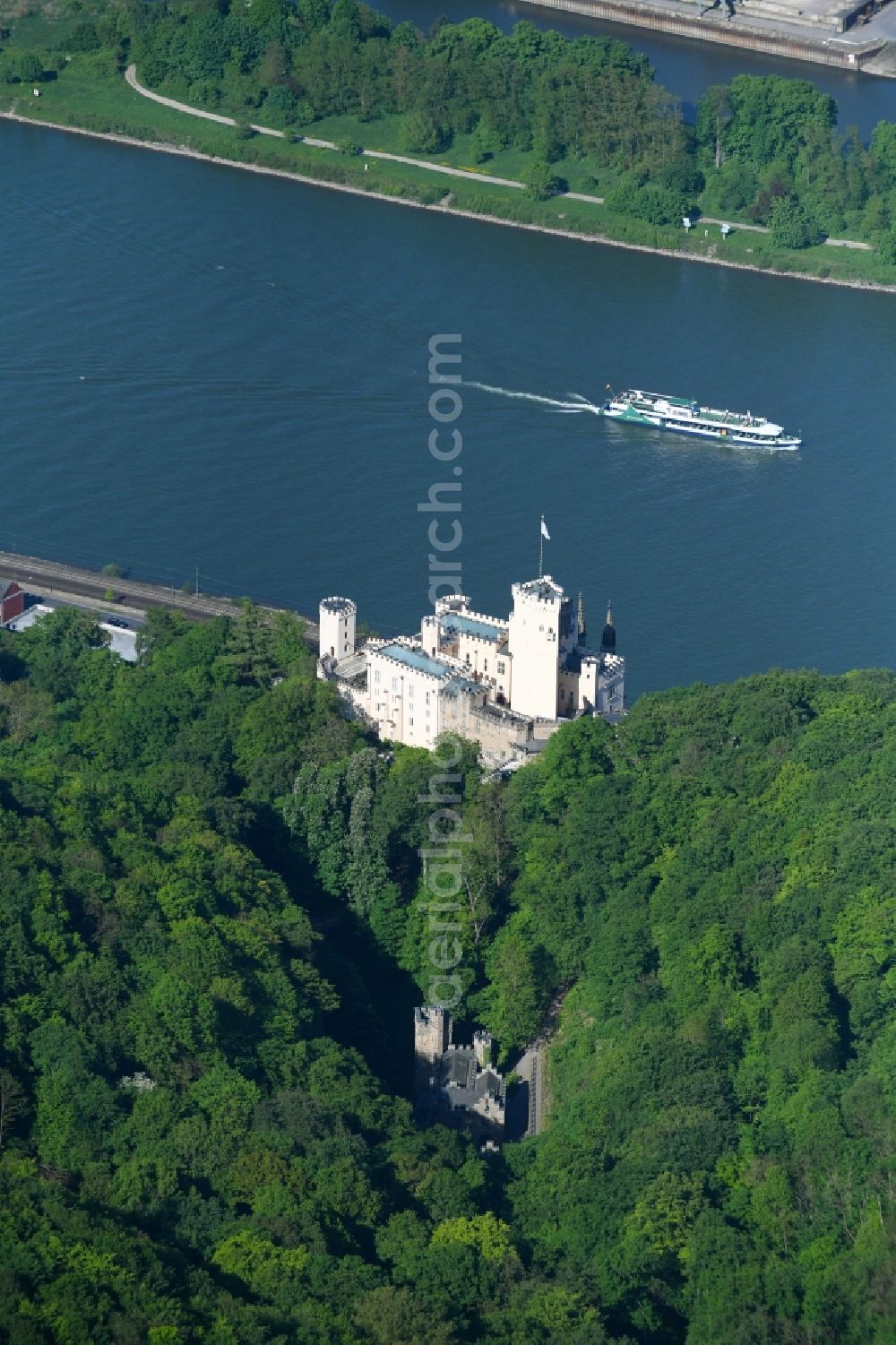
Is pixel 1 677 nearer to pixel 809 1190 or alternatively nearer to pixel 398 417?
pixel 398 417

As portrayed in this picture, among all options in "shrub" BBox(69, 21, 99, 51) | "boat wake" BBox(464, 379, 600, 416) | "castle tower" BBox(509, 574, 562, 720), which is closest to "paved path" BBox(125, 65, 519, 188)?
"shrub" BBox(69, 21, 99, 51)

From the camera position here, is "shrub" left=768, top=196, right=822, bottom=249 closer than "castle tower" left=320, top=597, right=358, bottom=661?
No

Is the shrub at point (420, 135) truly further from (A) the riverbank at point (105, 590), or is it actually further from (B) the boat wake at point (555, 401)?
(A) the riverbank at point (105, 590)

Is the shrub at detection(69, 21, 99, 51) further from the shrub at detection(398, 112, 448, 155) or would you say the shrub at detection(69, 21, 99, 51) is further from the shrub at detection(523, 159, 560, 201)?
the shrub at detection(523, 159, 560, 201)

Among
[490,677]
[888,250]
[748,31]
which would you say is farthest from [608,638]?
[748,31]

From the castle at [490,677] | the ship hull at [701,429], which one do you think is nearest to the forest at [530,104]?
the ship hull at [701,429]

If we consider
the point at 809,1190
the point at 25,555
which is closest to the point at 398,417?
the point at 25,555
